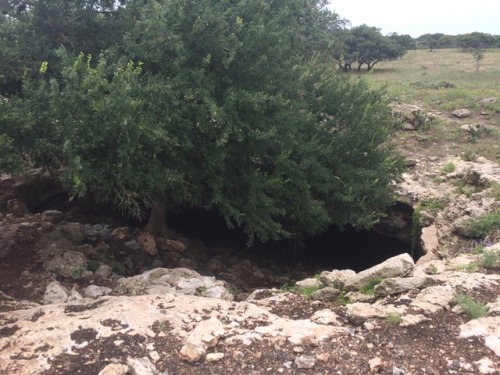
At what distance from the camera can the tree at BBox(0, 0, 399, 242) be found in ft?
28.3

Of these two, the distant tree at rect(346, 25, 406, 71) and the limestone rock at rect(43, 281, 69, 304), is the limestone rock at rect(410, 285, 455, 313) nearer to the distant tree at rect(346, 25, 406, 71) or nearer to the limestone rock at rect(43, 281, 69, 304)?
the limestone rock at rect(43, 281, 69, 304)

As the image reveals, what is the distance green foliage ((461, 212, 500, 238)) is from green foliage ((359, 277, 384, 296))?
4.59m

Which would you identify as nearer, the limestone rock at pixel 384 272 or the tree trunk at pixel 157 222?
the limestone rock at pixel 384 272

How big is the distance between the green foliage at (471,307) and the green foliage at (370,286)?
121 centimetres

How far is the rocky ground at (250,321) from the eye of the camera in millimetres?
5203

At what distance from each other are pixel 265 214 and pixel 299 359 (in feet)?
19.0

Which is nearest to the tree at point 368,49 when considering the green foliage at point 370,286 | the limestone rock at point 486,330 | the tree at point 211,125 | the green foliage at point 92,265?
the tree at point 211,125

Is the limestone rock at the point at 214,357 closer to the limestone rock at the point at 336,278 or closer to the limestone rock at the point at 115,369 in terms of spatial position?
the limestone rock at the point at 115,369

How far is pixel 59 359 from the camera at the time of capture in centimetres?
525

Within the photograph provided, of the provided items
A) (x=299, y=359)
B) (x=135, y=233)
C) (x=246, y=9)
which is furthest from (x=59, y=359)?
(x=246, y=9)

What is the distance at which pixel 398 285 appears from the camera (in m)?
6.79

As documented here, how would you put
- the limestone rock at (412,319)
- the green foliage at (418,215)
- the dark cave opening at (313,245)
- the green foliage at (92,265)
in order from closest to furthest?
the limestone rock at (412,319), the green foliage at (92,265), the green foliage at (418,215), the dark cave opening at (313,245)

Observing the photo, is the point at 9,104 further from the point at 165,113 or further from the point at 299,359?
the point at 299,359

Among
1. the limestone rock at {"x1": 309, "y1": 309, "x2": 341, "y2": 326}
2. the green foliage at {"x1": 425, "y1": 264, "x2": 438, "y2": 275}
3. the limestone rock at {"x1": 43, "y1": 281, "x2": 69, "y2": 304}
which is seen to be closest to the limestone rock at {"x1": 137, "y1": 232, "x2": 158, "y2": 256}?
the limestone rock at {"x1": 43, "y1": 281, "x2": 69, "y2": 304}
